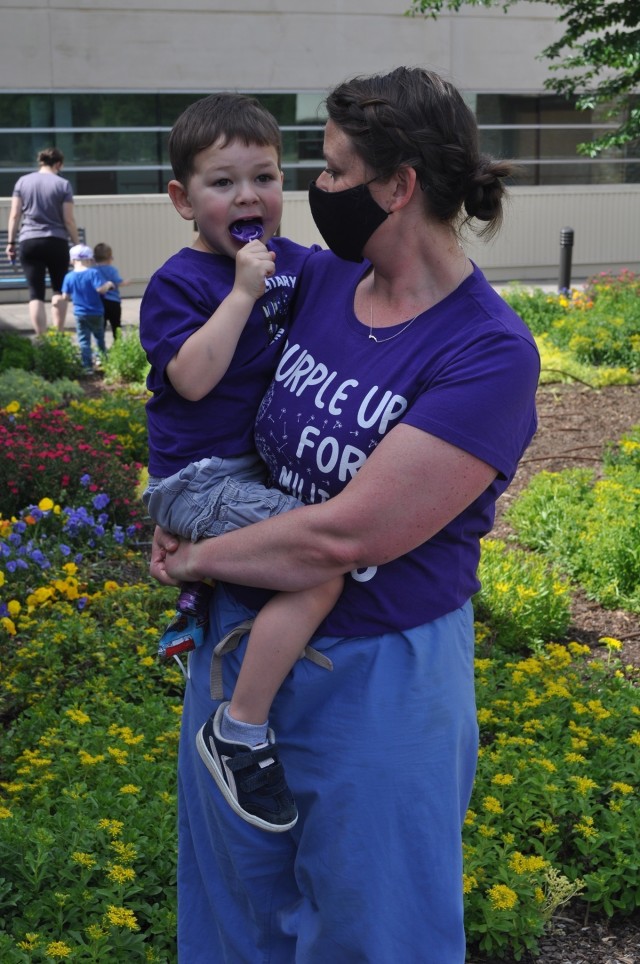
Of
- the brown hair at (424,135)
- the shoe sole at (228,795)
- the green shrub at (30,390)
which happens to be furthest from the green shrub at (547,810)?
the green shrub at (30,390)

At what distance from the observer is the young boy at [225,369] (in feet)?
6.85

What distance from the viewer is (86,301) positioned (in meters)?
11.2

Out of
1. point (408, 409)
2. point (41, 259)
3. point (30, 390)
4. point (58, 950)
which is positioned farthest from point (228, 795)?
point (41, 259)

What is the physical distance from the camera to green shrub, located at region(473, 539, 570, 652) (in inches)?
199

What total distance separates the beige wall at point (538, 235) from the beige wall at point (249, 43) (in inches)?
72.0

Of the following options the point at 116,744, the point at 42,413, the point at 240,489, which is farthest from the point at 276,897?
the point at 42,413

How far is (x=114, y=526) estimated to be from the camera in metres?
6.09

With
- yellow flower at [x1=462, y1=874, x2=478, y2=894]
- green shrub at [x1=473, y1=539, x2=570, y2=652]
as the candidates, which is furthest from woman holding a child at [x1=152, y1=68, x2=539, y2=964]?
green shrub at [x1=473, y1=539, x2=570, y2=652]

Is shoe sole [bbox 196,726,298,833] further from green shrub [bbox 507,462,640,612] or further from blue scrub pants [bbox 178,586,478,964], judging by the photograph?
green shrub [bbox 507,462,640,612]

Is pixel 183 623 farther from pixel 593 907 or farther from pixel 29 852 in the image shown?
pixel 593 907

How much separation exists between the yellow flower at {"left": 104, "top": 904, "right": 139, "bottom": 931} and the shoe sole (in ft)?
2.62

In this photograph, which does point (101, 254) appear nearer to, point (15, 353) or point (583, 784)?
point (15, 353)

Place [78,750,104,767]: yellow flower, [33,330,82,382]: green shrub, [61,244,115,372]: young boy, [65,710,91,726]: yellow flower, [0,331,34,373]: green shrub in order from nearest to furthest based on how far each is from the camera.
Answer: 1. [78,750,104,767]: yellow flower
2. [65,710,91,726]: yellow flower
3. [0,331,34,373]: green shrub
4. [33,330,82,382]: green shrub
5. [61,244,115,372]: young boy

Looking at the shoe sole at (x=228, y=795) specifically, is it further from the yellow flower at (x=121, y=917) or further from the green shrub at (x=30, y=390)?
the green shrub at (x=30, y=390)
